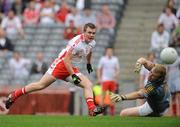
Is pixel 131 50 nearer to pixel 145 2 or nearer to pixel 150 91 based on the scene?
pixel 145 2

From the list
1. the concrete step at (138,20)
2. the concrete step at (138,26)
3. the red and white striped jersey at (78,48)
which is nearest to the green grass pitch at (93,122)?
the red and white striped jersey at (78,48)

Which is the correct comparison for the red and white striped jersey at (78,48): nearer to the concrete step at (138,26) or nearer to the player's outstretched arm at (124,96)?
the player's outstretched arm at (124,96)

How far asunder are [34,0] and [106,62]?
18.6ft

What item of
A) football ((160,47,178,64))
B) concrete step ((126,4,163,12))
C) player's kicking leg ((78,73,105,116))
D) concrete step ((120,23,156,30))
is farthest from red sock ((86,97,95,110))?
concrete step ((126,4,163,12))

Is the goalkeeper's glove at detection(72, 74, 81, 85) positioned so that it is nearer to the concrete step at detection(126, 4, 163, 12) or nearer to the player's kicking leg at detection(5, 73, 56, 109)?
the player's kicking leg at detection(5, 73, 56, 109)

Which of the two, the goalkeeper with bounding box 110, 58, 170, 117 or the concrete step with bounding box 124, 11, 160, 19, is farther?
the concrete step with bounding box 124, 11, 160, 19

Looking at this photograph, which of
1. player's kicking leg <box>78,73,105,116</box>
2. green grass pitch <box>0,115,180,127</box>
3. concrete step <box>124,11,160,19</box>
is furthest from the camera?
concrete step <box>124,11,160,19</box>

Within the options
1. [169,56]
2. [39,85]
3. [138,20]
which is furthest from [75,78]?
[138,20]

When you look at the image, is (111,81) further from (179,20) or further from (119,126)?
(119,126)

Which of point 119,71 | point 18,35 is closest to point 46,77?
point 119,71

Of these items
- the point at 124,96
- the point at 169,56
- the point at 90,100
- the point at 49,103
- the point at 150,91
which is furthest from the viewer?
the point at 49,103

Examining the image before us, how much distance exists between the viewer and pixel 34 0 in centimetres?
2828

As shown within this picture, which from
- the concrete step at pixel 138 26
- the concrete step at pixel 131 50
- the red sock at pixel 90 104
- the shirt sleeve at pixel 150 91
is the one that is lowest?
the red sock at pixel 90 104

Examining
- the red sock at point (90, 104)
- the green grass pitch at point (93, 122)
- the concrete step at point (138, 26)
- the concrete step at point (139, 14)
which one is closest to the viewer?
the green grass pitch at point (93, 122)
